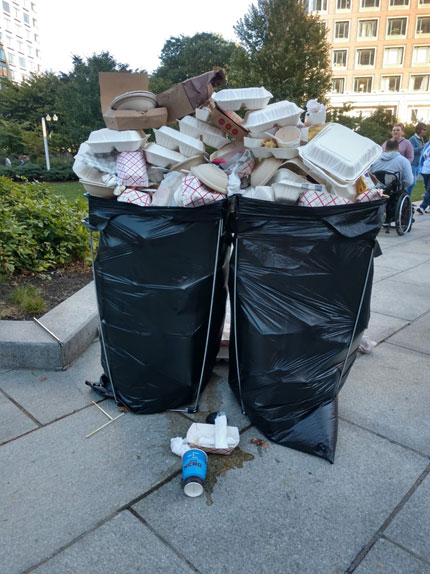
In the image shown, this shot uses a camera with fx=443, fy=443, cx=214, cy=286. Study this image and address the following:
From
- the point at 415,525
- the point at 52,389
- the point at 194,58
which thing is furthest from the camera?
the point at 194,58

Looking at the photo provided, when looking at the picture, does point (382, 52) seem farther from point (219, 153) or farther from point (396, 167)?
point (219, 153)

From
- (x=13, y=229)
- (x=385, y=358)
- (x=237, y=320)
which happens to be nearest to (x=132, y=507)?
(x=237, y=320)

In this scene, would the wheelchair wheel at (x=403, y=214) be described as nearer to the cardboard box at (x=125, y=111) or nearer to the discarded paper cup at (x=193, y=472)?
the cardboard box at (x=125, y=111)

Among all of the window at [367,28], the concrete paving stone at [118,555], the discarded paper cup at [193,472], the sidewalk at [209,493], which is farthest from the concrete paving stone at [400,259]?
the window at [367,28]

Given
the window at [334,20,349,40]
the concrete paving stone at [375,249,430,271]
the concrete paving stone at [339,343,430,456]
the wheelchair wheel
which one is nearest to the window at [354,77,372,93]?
the window at [334,20,349,40]

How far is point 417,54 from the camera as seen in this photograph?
166 ft

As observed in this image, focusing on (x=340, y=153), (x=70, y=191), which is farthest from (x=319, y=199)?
(x=70, y=191)

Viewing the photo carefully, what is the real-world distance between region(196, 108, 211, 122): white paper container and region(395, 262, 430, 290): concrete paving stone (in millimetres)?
Result: 3433

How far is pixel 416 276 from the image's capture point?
17.7 feet

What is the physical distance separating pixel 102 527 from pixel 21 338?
1.63m

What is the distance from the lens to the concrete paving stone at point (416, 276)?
17.0 ft

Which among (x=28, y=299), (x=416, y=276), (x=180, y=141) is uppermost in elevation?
(x=180, y=141)

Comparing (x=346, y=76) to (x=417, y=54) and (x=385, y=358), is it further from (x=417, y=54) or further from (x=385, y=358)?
(x=385, y=358)

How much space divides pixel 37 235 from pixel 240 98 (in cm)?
292
